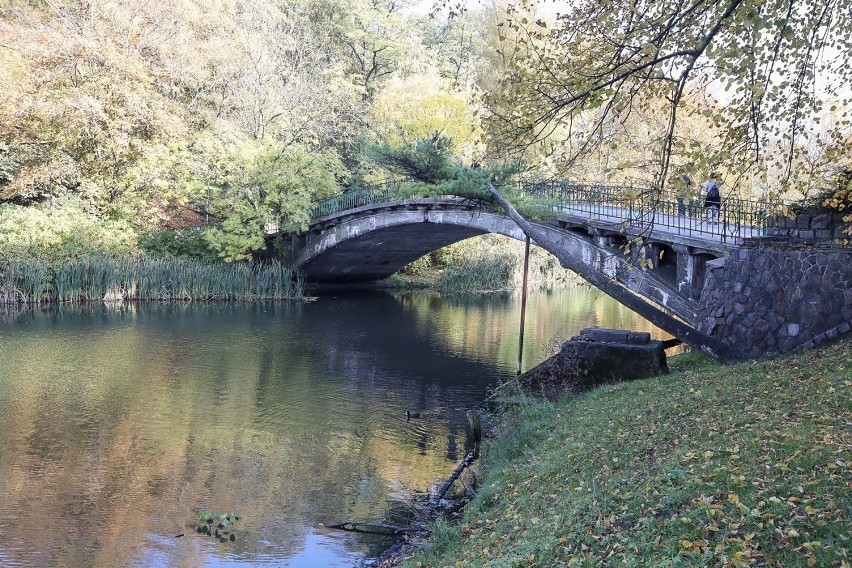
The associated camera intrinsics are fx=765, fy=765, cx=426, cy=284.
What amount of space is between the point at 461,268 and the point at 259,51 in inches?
486

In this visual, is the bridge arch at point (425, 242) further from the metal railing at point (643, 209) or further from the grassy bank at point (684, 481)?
the grassy bank at point (684, 481)

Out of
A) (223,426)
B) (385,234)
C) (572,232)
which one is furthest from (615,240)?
(385,234)

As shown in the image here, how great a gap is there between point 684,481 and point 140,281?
896 inches

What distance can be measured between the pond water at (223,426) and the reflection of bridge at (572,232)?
320 centimetres

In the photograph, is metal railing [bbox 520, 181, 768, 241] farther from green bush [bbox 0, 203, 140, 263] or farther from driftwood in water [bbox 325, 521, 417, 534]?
green bush [bbox 0, 203, 140, 263]

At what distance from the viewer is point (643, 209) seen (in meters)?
15.5

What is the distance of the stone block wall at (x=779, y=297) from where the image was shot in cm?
1070

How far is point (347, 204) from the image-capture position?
2888 cm

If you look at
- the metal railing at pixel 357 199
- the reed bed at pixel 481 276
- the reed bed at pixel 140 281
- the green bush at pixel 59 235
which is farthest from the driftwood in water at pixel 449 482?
the reed bed at pixel 481 276

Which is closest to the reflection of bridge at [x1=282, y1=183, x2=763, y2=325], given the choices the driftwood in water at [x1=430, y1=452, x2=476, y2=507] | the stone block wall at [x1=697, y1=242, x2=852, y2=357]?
the stone block wall at [x1=697, y1=242, x2=852, y2=357]

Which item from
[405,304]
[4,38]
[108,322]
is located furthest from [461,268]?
[4,38]

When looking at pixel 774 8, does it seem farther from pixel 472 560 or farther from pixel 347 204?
pixel 347 204

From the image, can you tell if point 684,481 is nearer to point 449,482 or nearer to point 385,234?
point 449,482

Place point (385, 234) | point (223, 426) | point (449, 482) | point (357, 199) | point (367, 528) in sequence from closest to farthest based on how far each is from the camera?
point (367, 528), point (449, 482), point (223, 426), point (385, 234), point (357, 199)
